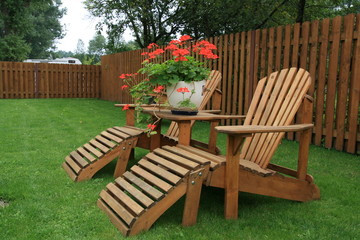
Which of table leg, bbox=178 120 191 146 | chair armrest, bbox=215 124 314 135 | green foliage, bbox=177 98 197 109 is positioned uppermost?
green foliage, bbox=177 98 197 109

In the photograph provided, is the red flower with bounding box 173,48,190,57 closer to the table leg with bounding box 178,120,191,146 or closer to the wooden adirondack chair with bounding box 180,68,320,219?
the table leg with bounding box 178,120,191,146

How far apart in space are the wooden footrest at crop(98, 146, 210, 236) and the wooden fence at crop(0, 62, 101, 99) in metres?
13.0

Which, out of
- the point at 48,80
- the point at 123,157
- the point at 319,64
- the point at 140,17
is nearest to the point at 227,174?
the point at 123,157

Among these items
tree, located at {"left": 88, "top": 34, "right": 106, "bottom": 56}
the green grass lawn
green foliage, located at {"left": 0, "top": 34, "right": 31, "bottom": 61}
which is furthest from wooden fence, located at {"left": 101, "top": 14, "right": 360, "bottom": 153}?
tree, located at {"left": 88, "top": 34, "right": 106, "bottom": 56}

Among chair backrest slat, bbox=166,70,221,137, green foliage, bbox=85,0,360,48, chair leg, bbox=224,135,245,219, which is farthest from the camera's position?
green foliage, bbox=85,0,360,48

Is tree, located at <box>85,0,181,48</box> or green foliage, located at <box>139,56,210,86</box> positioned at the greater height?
tree, located at <box>85,0,181,48</box>

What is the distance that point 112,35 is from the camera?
49.4ft

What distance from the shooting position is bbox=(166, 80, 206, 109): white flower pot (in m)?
3.08

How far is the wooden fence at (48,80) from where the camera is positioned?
45.4 feet

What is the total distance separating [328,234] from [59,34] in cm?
4989

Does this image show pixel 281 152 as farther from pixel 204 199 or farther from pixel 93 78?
pixel 93 78

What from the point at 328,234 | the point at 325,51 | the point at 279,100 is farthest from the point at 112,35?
the point at 328,234

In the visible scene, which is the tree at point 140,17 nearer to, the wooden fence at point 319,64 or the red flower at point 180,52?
the wooden fence at point 319,64

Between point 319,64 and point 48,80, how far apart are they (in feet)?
40.5
